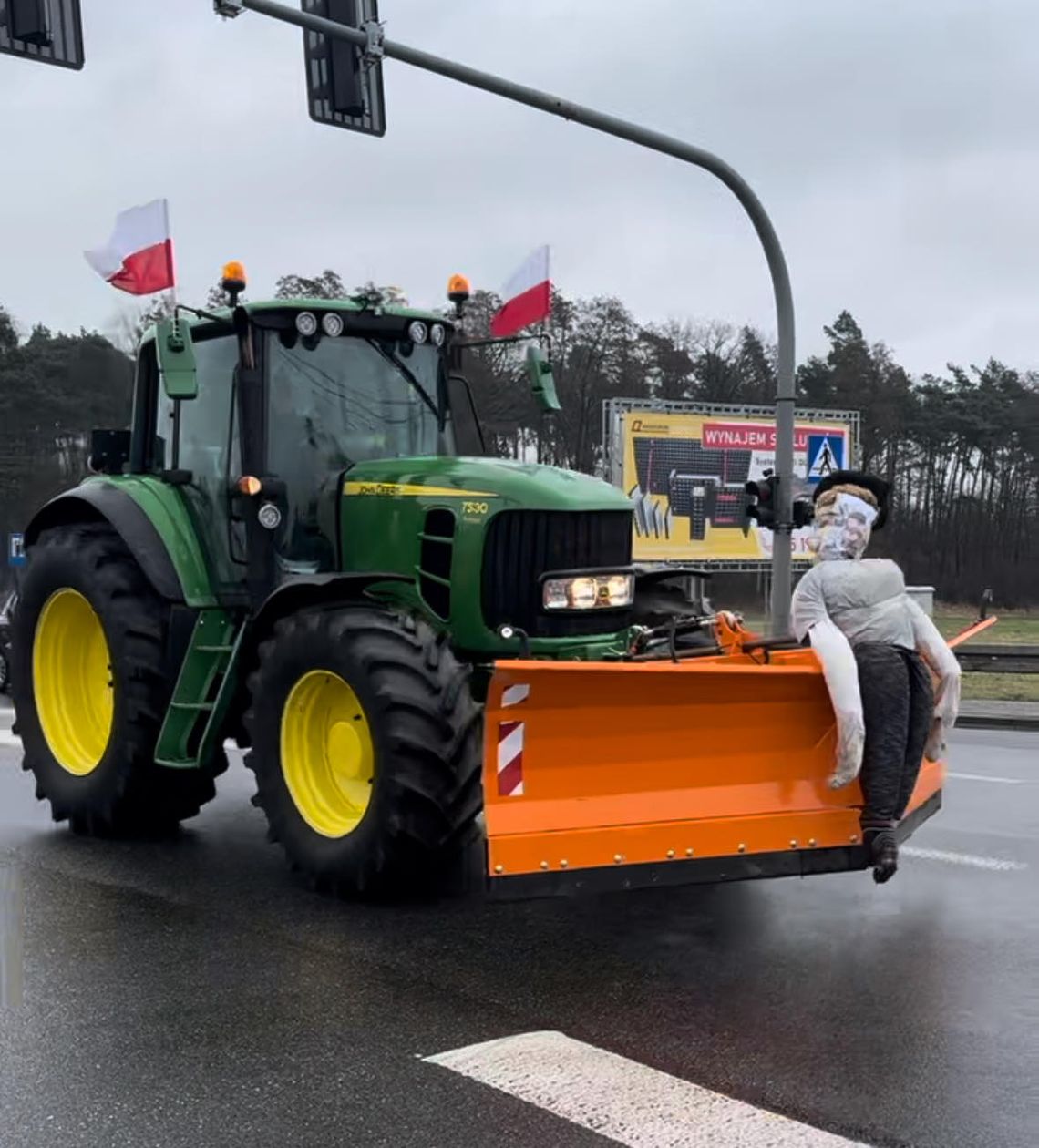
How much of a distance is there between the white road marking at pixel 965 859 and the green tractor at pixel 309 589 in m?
2.02

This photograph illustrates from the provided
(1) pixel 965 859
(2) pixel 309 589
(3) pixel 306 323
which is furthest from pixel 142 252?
(1) pixel 965 859

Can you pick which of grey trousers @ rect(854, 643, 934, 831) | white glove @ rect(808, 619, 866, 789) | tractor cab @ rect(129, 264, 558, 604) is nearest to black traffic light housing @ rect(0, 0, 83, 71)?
tractor cab @ rect(129, 264, 558, 604)

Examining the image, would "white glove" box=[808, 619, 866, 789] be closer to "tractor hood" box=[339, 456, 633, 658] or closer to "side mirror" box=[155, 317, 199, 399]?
"tractor hood" box=[339, 456, 633, 658]

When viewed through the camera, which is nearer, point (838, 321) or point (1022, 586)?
point (1022, 586)

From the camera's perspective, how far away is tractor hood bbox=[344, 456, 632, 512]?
20.4 ft

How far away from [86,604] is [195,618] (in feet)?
4.45

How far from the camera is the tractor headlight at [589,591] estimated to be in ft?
20.6

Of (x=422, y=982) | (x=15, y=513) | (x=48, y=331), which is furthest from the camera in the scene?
Result: (x=48, y=331)

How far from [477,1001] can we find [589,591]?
2.27m

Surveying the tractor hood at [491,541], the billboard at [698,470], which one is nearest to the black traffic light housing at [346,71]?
the tractor hood at [491,541]

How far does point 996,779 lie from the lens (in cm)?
993

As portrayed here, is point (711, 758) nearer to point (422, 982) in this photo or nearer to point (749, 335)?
point (422, 982)

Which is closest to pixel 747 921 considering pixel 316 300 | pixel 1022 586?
pixel 316 300

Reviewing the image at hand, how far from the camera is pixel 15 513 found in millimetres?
52281
